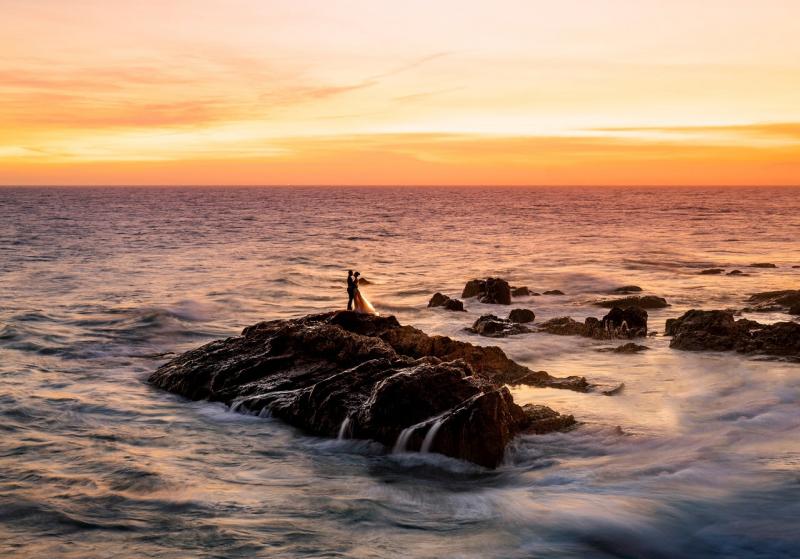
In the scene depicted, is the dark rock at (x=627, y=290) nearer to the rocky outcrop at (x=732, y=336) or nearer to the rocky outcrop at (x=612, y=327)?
the rocky outcrop at (x=612, y=327)

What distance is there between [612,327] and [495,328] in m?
2.91

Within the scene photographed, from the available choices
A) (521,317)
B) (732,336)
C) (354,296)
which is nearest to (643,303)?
(521,317)

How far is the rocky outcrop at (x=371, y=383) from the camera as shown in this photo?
404 inches

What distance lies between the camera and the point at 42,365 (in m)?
16.6

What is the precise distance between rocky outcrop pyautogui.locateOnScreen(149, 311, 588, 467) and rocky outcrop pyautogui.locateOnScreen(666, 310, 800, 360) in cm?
433

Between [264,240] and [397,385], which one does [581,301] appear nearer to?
[397,385]

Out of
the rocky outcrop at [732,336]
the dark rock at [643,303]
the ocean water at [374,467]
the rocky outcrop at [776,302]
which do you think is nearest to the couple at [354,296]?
the ocean water at [374,467]

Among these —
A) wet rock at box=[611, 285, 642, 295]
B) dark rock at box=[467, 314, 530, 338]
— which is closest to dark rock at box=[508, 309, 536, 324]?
dark rock at box=[467, 314, 530, 338]

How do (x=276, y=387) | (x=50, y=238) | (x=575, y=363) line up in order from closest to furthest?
(x=276, y=387) → (x=575, y=363) → (x=50, y=238)

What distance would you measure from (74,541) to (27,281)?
2694cm

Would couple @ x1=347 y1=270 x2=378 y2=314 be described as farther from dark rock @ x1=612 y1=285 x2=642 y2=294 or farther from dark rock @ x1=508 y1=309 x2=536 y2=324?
dark rock @ x1=612 y1=285 x2=642 y2=294

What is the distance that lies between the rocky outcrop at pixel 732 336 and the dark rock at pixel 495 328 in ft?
12.6

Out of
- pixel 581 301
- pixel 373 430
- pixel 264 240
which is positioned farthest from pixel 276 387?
pixel 264 240

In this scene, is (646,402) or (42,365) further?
(42,365)
